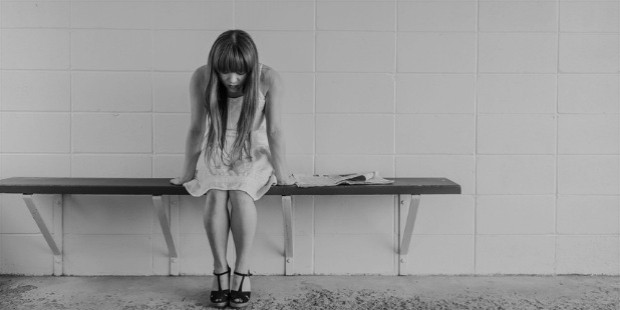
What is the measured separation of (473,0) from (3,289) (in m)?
2.40

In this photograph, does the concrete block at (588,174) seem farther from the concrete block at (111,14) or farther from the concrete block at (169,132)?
the concrete block at (111,14)

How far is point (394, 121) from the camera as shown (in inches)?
107

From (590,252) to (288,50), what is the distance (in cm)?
167

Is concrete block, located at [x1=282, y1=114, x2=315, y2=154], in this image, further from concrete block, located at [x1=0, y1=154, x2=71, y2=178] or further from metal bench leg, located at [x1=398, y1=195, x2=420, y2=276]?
concrete block, located at [x1=0, y1=154, x2=71, y2=178]

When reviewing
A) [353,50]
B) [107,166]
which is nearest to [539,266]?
[353,50]

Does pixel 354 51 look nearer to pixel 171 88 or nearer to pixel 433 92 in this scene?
pixel 433 92

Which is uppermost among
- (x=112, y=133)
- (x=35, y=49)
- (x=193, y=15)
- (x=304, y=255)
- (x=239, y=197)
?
(x=193, y=15)

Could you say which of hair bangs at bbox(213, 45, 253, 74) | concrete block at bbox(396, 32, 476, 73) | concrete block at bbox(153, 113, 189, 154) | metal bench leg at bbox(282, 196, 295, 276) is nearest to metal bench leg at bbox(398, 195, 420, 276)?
metal bench leg at bbox(282, 196, 295, 276)

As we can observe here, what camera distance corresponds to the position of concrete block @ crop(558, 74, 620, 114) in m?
2.71

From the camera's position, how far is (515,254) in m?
2.75

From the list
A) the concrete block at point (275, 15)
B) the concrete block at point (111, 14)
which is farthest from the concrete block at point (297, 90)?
the concrete block at point (111, 14)

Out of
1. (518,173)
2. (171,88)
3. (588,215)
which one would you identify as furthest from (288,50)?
(588,215)

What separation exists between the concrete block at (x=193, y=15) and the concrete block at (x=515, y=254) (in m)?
1.54

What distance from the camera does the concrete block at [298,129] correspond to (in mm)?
2703
